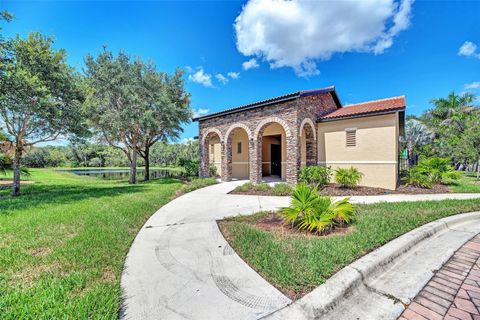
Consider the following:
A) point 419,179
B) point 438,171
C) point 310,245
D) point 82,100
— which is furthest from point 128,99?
point 438,171

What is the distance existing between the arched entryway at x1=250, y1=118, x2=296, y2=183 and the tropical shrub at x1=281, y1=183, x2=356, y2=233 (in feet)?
17.5

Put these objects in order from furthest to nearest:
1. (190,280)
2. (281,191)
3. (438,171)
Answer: (438,171)
(281,191)
(190,280)

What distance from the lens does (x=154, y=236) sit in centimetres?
423

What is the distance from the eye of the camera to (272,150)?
15281 millimetres

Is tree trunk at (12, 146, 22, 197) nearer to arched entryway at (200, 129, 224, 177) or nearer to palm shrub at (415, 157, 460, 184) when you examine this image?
arched entryway at (200, 129, 224, 177)

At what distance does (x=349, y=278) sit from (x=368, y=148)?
30.7 feet

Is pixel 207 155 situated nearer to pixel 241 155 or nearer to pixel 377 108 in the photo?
pixel 241 155

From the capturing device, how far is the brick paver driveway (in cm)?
206

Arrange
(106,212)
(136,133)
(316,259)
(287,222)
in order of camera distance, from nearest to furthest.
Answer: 1. (316,259)
2. (287,222)
3. (106,212)
4. (136,133)

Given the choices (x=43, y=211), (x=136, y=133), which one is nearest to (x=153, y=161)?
(x=136, y=133)

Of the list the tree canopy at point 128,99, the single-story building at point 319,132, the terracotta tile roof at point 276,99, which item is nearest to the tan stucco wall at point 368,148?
the single-story building at point 319,132

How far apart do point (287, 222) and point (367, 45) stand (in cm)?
1243

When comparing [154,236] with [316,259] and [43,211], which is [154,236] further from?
[43,211]

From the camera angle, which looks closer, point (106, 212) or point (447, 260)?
point (447, 260)
